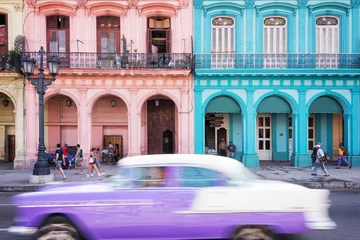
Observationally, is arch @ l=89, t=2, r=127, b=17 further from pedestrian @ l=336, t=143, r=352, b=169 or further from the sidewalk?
pedestrian @ l=336, t=143, r=352, b=169

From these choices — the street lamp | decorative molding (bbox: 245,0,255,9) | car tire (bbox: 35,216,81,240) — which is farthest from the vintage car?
decorative molding (bbox: 245,0,255,9)

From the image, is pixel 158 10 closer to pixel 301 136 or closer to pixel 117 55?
pixel 117 55

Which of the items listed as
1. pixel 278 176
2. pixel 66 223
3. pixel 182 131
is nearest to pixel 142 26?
pixel 182 131

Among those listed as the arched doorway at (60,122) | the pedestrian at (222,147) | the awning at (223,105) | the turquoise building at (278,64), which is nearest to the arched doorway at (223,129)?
the pedestrian at (222,147)

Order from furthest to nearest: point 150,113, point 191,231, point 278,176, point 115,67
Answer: point 150,113 < point 115,67 < point 278,176 < point 191,231

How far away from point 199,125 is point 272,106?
408cm

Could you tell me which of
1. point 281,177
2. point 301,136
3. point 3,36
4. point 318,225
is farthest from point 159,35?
point 318,225

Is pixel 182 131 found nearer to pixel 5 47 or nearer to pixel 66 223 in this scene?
pixel 5 47

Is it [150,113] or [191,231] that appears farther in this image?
[150,113]

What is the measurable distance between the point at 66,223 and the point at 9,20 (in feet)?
48.9

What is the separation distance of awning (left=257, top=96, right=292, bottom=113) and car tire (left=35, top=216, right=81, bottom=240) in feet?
43.8

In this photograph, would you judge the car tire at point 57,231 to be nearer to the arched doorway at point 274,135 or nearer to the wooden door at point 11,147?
the arched doorway at point 274,135

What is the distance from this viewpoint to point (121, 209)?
15.8 feet

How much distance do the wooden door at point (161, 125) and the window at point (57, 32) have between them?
5.64 metres
